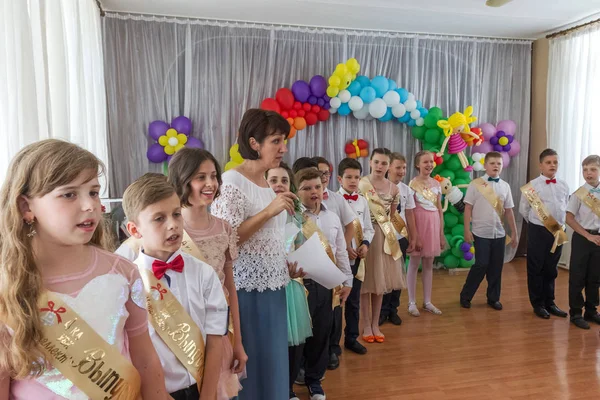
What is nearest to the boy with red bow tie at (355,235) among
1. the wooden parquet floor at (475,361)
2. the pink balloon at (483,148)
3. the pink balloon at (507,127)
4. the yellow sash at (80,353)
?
the wooden parquet floor at (475,361)

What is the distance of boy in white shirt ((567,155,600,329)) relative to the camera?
347cm

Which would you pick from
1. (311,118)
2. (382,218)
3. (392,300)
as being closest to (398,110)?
(311,118)

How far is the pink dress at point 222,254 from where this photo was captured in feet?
4.98

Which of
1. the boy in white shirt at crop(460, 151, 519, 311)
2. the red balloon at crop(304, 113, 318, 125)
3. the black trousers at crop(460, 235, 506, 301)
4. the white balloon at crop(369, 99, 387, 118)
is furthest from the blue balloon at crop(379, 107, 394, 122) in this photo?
the black trousers at crop(460, 235, 506, 301)

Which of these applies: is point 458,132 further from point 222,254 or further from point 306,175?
point 222,254

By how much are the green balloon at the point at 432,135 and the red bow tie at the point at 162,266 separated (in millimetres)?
4330

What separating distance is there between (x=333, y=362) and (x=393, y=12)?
10.8ft

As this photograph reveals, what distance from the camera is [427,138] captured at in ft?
17.2

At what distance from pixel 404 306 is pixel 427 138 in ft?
6.51

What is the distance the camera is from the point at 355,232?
3051mm

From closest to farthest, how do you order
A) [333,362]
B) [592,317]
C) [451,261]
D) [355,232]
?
[333,362]
[355,232]
[592,317]
[451,261]

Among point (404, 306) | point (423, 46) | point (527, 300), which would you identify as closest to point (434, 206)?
point (404, 306)

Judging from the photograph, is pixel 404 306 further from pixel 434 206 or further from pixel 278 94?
pixel 278 94

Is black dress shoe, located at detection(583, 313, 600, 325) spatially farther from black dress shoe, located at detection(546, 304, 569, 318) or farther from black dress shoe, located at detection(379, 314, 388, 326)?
black dress shoe, located at detection(379, 314, 388, 326)
